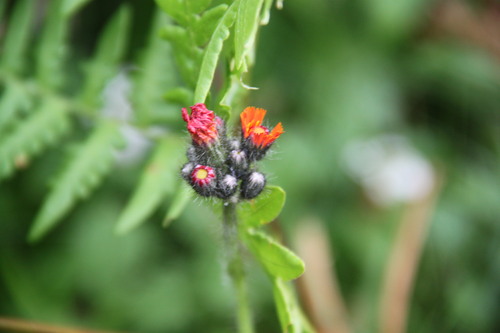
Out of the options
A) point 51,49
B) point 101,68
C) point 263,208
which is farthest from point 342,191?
point 263,208

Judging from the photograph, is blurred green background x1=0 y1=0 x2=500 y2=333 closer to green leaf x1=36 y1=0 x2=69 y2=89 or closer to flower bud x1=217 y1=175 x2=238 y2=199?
green leaf x1=36 y1=0 x2=69 y2=89

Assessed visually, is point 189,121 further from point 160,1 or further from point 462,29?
point 462,29

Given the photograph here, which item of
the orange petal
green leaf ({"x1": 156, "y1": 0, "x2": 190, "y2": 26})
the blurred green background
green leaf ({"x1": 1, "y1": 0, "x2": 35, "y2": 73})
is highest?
green leaf ({"x1": 156, "y1": 0, "x2": 190, "y2": 26})

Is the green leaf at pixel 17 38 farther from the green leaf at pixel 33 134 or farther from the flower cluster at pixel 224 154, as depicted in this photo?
the flower cluster at pixel 224 154

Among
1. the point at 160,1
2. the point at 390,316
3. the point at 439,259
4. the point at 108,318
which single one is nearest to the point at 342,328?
the point at 390,316

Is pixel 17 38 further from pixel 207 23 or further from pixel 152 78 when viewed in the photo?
pixel 207 23

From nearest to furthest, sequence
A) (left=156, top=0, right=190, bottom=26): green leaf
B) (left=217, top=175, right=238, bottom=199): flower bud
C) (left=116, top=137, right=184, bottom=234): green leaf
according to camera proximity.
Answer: (left=217, top=175, right=238, bottom=199): flower bud → (left=156, top=0, right=190, bottom=26): green leaf → (left=116, top=137, right=184, bottom=234): green leaf

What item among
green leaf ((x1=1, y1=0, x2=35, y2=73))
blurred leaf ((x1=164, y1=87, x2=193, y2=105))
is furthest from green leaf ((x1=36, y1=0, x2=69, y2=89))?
blurred leaf ((x1=164, y1=87, x2=193, y2=105))

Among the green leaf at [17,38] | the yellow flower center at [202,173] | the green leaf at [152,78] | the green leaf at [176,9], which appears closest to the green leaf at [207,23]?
the green leaf at [176,9]
